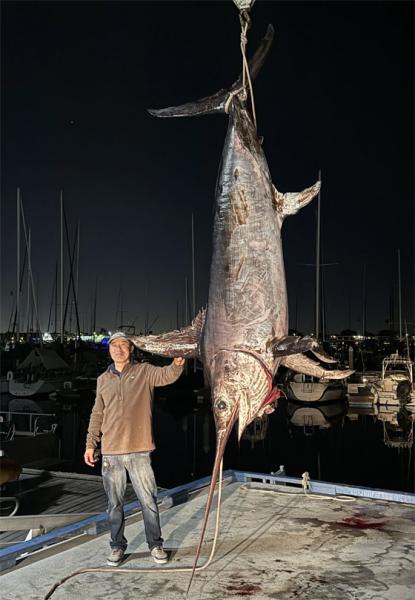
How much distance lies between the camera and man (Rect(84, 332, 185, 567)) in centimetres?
377

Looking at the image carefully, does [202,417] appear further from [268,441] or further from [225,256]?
[225,256]

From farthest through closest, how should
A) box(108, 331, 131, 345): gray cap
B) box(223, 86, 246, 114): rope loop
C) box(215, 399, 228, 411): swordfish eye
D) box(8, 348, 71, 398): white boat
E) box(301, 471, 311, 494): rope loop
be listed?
1. box(8, 348, 71, 398): white boat
2. box(301, 471, 311, 494): rope loop
3. box(108, 331, 131, 345): gray cap
4. box(223, 86, 246, 114): rope loop
5. box(215, 399, 228, 411): swordfish eye

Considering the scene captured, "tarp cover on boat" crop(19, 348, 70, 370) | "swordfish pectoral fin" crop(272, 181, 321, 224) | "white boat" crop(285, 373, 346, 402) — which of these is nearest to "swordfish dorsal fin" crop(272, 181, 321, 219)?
"swordfish pectoral fin" crop(272, 181, 321, 224)

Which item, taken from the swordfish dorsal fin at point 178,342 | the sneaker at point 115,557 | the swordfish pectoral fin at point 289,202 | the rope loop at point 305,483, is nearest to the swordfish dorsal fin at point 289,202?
the swordfish pectoral fin at point 289,202

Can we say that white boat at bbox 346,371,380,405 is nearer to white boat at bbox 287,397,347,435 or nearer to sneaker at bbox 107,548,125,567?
white boat at bbox 287,397,347,435

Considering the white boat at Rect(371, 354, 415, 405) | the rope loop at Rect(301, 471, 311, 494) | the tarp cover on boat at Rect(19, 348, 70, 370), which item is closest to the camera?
the rope loop at Rect(301, 471, 311, 494)

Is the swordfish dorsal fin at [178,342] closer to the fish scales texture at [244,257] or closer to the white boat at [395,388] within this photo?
the fish scales texture at [244,257]

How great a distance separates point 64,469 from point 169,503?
399 inches

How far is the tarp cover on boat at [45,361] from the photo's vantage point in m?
30.2

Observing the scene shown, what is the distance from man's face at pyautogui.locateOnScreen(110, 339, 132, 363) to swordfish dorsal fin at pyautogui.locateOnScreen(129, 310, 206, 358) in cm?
21

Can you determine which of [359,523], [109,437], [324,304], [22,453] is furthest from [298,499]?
[324,304]

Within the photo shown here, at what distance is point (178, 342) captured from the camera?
12.0 feet

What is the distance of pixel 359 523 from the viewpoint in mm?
4500

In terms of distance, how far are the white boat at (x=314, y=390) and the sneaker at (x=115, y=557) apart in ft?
72.5
